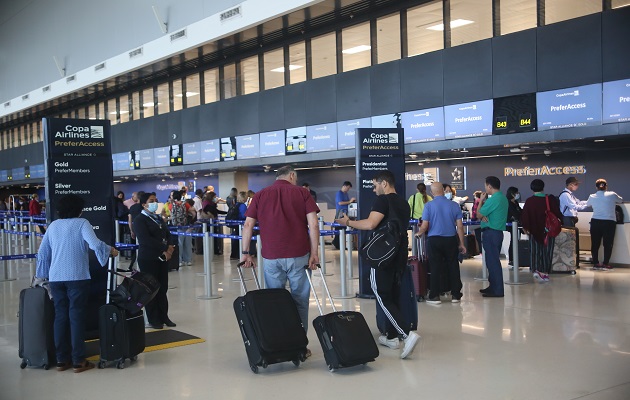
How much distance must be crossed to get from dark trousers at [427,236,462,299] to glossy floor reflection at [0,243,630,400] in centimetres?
27

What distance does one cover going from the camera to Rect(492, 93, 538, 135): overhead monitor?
12.6 meters

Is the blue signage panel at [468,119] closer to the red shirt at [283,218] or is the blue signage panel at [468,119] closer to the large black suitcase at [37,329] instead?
the red shirt at [283,218]

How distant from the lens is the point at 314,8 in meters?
15.6

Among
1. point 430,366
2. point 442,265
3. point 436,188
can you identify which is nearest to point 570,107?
point 436,188

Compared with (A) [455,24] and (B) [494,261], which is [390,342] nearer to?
(B) [494,261]

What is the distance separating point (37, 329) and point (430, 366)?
11.8 feet

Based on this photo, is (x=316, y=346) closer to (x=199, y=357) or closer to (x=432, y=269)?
(x=199, y=357)

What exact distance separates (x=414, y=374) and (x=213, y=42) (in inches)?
561

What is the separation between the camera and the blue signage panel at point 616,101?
1128cm

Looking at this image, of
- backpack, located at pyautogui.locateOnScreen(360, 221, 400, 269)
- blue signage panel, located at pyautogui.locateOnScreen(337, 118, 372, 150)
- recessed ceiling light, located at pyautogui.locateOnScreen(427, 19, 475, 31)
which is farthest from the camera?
blue signage panel, located at pyautogui.locateOnScreen(337, 118, 372, 150)

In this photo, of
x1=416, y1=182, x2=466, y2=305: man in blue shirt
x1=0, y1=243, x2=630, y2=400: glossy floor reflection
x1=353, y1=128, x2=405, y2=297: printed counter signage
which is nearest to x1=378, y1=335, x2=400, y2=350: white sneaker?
x1=0, y1=243, x2=630, y2=400: glossy floor reflection

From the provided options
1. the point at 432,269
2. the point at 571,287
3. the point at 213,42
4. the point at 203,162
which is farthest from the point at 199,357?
the point at 203,162

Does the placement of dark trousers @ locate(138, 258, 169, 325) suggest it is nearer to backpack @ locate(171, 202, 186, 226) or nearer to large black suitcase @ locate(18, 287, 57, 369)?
large black suitcase @ locate(18, 287, 57, 369)

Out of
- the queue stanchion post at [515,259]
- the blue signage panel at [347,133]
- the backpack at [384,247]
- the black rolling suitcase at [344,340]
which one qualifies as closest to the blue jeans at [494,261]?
the queue stanchion post at [515,259]
